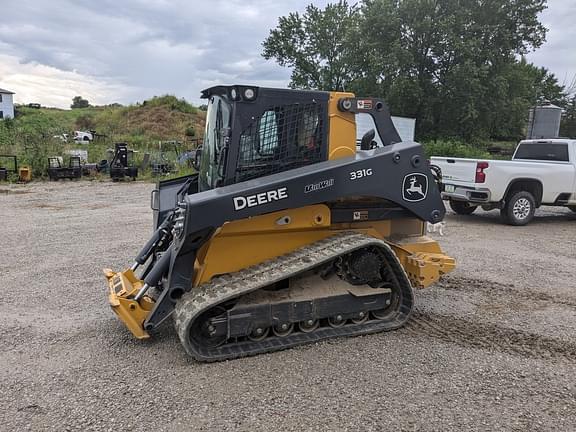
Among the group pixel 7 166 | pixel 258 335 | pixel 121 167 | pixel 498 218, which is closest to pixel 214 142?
pixel 258 335

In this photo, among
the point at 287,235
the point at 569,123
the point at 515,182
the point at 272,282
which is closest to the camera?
the point at 272,282

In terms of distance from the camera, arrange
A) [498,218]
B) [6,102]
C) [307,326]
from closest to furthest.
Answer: [307,326] → [498,218] → [6,102]

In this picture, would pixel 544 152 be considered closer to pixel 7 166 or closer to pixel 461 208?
pixel 461 208

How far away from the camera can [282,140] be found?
13.8 feet

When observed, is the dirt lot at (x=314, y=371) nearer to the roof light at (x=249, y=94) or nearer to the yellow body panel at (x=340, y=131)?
the yellow body panel at (x=340, y=131)

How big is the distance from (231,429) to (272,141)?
2.38 metres

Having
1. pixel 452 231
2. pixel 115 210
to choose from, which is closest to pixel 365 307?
pixel 452 231

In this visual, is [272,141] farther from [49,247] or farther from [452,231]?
[452,231]

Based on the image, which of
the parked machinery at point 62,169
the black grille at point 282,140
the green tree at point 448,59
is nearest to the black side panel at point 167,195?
the black grille at point 282,140

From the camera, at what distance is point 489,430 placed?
114 inches

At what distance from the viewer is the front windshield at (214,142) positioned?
164 inches

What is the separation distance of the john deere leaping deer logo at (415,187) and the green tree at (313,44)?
35387 millimetres

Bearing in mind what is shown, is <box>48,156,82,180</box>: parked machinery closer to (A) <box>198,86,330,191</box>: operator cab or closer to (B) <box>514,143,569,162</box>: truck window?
(B) <box>514,143,569,162</box>: truck window

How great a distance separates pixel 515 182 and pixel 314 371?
8.05 meters
